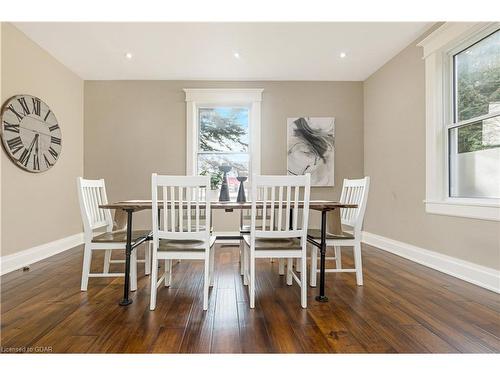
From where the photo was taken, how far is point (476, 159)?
2762 mm

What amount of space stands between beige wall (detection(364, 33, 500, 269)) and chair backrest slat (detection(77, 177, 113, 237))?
11.3 feet

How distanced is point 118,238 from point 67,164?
2.53m

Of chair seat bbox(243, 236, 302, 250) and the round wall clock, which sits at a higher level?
the round wall clock

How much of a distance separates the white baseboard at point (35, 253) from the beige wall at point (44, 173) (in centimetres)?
6

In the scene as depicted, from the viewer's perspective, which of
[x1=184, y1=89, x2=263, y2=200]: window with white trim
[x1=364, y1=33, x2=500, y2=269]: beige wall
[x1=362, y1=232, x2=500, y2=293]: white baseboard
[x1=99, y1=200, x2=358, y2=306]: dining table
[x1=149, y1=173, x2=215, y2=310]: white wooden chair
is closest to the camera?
[x1=149, y1=173, x2=215, y2=310]: white wooden chair

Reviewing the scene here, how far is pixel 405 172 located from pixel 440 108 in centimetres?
90

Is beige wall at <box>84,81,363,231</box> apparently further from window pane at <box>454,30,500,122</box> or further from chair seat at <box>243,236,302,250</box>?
chair seat at <box>243,236,302,250</box>

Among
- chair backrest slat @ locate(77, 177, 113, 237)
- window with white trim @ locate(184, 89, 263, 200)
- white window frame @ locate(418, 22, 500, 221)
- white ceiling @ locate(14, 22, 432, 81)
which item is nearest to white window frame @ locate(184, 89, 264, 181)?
window with white trim @ locate(184, 89, 263, 200)

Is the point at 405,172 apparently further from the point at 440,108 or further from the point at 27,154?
the point at 27,154

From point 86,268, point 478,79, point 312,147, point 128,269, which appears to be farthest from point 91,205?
point 478,79

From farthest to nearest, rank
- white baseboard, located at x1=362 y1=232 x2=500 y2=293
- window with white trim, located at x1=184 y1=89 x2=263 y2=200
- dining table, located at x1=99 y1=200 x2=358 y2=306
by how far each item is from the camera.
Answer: window with white trim, located at x1=184 y1=89 x2=263 y2=200, white baseboard, located at x1=362 y1=232 x2=500 y2=293, dining table, located at x1=99 y1=200 x2=358 y2=306

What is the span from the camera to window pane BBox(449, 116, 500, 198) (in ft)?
8.42
